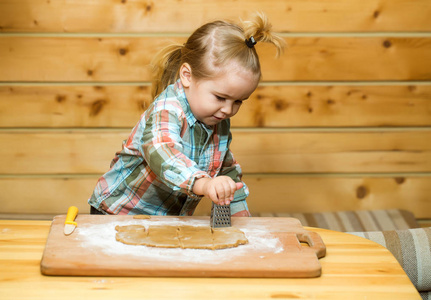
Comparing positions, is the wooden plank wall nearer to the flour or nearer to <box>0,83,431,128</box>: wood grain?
<box>0,83,431,128</box>: wood grain

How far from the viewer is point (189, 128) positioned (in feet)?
4.64

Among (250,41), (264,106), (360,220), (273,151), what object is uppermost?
(250,41)

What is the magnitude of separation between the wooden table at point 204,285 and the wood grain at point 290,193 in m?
1.29

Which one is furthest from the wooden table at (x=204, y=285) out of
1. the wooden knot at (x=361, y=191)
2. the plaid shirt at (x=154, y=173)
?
the wooden knot at (x=361, y=191)

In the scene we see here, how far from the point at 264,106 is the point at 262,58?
0.19 metres

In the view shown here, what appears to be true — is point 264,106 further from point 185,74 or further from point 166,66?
point 185,74

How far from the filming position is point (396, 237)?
5.41 ft

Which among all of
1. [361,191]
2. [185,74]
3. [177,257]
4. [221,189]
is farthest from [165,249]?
[361,191]

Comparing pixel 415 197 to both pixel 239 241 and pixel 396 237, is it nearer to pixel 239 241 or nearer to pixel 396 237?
pixel 396 237

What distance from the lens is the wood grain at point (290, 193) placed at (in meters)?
2.36

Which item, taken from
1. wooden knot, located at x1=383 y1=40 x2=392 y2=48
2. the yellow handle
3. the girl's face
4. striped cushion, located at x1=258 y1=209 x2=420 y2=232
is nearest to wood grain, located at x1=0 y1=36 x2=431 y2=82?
wooden knot, located at x1=383 y1=40 x2=392 y2=48

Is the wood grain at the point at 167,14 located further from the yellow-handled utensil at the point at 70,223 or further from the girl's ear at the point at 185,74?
the yellow-handled utensil at the point at 70,223

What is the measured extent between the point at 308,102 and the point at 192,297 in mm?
1532

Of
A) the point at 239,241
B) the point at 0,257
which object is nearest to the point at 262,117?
the point at 239,241
